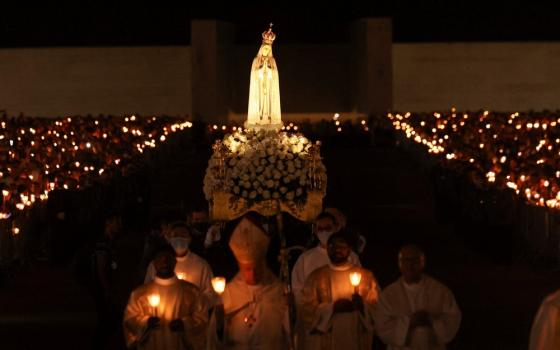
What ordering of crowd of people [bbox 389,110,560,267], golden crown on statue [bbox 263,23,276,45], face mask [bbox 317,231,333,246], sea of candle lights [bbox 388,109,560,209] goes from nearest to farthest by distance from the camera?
face mask [bbox 317,231,333,246] < crowd of people [bbox 389,110,560,267] < sea of candle lights [bbox 388,109,560,209] < golden crown on statue [bbox 263,23,276,45]

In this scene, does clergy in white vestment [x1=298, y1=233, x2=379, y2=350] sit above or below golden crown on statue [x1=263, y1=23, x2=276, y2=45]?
below

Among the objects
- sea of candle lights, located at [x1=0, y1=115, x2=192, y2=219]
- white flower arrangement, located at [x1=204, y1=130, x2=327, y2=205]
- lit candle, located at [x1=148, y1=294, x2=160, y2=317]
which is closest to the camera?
lit candle, located at [x1=148, y1=294, x2=160, y2=317]

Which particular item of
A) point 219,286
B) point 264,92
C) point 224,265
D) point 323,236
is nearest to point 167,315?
point 219,286

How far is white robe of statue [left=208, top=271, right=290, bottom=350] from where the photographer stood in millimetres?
10117

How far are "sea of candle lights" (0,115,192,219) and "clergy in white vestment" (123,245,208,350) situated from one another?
8.92 m

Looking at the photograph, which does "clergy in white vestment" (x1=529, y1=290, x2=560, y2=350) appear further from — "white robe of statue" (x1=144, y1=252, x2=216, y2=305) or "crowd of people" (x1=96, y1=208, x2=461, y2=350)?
"white robe of statue" (x1=144, y1=252, x2=216, y2=305)

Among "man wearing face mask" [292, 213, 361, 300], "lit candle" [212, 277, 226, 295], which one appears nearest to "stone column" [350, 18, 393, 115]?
"man wearing face mask" [292, 213, 361, 300]

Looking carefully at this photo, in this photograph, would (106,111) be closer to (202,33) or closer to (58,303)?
(202,33)

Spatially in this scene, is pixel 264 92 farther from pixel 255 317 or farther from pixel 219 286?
pixel 255 317

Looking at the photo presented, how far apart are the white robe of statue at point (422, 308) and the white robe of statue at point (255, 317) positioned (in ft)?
2.57

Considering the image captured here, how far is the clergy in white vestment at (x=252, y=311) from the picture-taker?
32.9ft

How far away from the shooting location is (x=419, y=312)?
9773 millimetres

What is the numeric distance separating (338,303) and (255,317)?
28.7 inches

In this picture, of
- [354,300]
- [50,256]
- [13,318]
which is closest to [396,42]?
[50,256]
